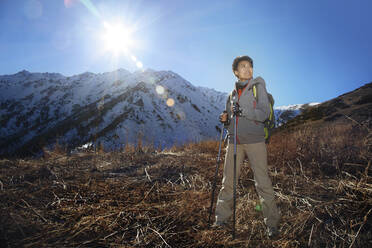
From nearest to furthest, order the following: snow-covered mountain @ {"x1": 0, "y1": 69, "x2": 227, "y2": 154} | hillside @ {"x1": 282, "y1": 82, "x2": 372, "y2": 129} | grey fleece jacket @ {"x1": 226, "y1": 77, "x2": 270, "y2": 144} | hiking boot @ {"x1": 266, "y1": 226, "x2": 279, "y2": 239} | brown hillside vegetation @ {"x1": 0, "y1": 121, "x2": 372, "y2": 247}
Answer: brown hillside vegetation @ {"x1": 0, "y1": 121, "x2": 372, "y2": 247}
hiking boot @ {"x1": 266, "y1": 226, "x2": 279, "y2": 239}
grey fleece jacket @ {"x1": 226, "y1": 77, "x2": 270, "y2": 144}
hillside @ {"x1": 282, "y1": 82, "x2": 372, "y2": 129}
snow-covered mountain @ {"x1": 0, "y1": 69, "x2": 227, "y2": 154}

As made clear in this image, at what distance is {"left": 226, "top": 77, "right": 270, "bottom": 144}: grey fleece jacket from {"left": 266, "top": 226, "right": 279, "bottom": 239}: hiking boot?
1026 millimetres

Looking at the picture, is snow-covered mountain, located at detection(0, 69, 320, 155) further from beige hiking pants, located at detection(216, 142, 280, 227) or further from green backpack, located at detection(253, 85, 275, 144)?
green backpack, located at detection(253, 85, 275, 144)

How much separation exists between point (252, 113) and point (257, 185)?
95 cm

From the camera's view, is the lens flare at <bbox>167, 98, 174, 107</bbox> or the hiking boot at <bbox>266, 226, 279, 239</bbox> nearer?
the hiking boot at <bbox>266, 226, 279, 239</bbox>

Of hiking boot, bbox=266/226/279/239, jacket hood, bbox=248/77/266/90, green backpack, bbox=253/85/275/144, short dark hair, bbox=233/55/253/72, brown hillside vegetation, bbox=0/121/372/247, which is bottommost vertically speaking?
hiking boot, bbox=266/226/279/239

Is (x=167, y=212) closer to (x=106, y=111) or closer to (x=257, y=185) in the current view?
(x=257, y=185)

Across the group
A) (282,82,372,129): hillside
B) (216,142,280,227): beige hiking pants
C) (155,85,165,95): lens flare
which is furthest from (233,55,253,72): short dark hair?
(155,85,165,95): lens flare

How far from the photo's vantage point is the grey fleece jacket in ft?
7.29

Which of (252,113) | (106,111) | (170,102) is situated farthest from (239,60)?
(170,102)

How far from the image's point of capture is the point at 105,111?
2491 centimetres

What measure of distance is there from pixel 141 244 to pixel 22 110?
59427mm

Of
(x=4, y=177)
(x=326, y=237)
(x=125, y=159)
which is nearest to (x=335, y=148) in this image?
(x=326, y=237)

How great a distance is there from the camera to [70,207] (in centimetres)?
218

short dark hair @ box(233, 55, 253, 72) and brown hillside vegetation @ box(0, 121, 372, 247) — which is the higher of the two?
short dark hair @ box(233, 55, 253, 72)
